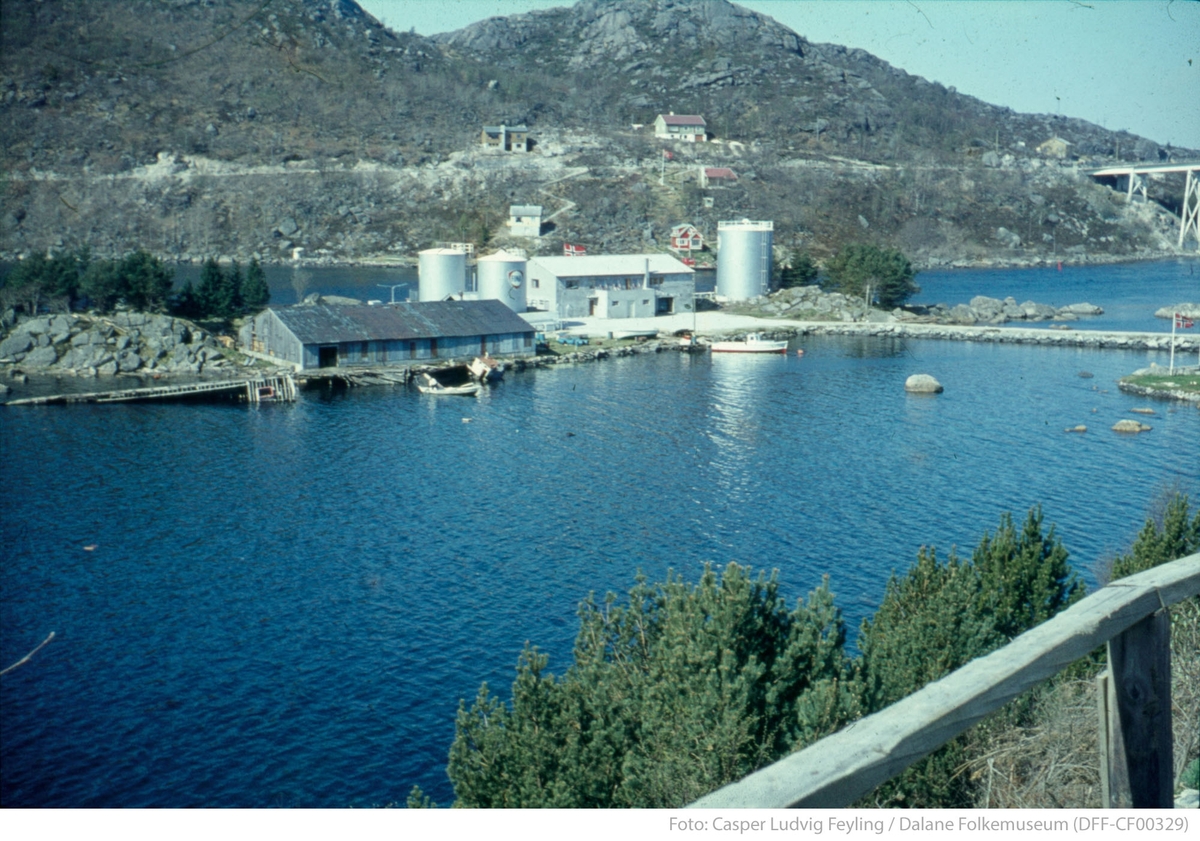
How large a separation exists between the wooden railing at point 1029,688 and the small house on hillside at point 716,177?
6994cm

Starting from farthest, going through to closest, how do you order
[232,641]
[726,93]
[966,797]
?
[726,93] → [232,641] → [966,797]

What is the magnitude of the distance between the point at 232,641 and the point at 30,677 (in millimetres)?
2140

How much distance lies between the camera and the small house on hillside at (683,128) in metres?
78.2

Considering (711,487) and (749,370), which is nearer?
(711,487)

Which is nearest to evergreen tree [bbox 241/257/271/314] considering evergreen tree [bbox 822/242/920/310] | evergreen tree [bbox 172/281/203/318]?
evergreen tree [bbox 172/281/203/318]

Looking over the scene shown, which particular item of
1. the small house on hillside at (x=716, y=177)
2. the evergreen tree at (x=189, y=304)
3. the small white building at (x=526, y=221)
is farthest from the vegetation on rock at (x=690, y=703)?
the small house on hillside at (x=716, y=177)

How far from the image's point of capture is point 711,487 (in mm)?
19500

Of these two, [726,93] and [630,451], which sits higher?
[726,93]

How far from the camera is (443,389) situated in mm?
28562

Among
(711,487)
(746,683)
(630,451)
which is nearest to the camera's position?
(746,683)

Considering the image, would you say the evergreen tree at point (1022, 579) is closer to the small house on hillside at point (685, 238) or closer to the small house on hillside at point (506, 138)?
the small house on hillside at point (685, 238)

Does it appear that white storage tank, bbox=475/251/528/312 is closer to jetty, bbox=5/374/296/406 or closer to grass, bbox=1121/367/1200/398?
jetty, bbox=5/374/296/406
